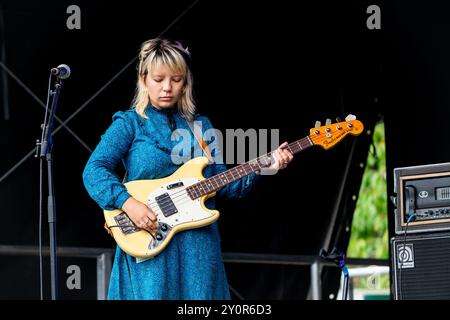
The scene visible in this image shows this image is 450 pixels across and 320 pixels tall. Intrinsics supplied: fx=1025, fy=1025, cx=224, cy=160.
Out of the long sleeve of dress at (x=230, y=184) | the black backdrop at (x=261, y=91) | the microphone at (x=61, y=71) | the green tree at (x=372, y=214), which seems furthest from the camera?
the green tree at (x=372, y=214)

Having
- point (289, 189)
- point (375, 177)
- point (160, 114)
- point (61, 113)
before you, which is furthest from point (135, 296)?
point (375, 177)

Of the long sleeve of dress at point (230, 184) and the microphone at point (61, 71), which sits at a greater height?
the microphone at point (61, 71)

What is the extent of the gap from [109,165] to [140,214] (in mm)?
265

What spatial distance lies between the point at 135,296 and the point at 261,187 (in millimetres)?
2091

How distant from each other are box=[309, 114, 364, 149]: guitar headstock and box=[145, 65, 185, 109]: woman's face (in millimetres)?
652

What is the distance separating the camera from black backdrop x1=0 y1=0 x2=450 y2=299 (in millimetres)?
5508

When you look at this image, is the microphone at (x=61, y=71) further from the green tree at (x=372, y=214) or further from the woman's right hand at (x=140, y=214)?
the green tree at (x=372, y=214)

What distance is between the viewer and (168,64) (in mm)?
4250

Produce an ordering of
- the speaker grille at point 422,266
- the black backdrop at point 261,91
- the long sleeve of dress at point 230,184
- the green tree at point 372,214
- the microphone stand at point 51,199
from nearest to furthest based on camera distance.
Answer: the microphone stand at point 51,199
the long sleeve of dress at point 230,184
the speaker grille at point 422,266
the black backdrop at point 261,91
the green tree at point 372,214

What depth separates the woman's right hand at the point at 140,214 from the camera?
4.21 meters

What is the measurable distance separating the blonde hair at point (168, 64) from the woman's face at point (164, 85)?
20 millimetres

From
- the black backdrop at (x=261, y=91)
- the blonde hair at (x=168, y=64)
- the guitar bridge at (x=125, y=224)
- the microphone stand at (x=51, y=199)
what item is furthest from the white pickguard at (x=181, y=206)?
the black backdrop at (x=261, y=91)

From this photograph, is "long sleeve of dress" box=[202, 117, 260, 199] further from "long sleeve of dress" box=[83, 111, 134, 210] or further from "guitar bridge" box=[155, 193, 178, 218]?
"long sleeve of dress" box=[83, 111, 134, 210]

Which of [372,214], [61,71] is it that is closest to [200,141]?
[61,71]
